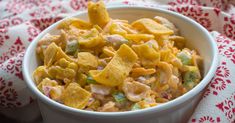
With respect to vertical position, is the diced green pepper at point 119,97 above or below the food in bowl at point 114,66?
below

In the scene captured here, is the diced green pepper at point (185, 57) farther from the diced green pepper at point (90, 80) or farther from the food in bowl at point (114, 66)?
the diced green pepper at point (90, 80)

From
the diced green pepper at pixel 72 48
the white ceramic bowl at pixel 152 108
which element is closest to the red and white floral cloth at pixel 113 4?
the white ceramic bowl at pixel 152 108

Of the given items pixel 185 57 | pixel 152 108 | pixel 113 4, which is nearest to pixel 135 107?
pixel 152 108

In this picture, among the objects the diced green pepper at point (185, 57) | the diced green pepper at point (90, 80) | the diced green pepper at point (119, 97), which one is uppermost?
the diced green pepper at point (185, 57)

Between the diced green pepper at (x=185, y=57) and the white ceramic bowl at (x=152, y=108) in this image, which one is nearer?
the white ceramic bowl at (x=152, y=108)

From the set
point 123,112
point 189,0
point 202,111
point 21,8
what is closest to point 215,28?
point 189,0

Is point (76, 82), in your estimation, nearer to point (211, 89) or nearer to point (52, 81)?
point (52, 81)

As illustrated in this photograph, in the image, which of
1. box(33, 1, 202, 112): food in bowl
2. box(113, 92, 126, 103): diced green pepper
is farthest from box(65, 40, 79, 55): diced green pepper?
box(113, 92, 126, 103): diced green pepper
